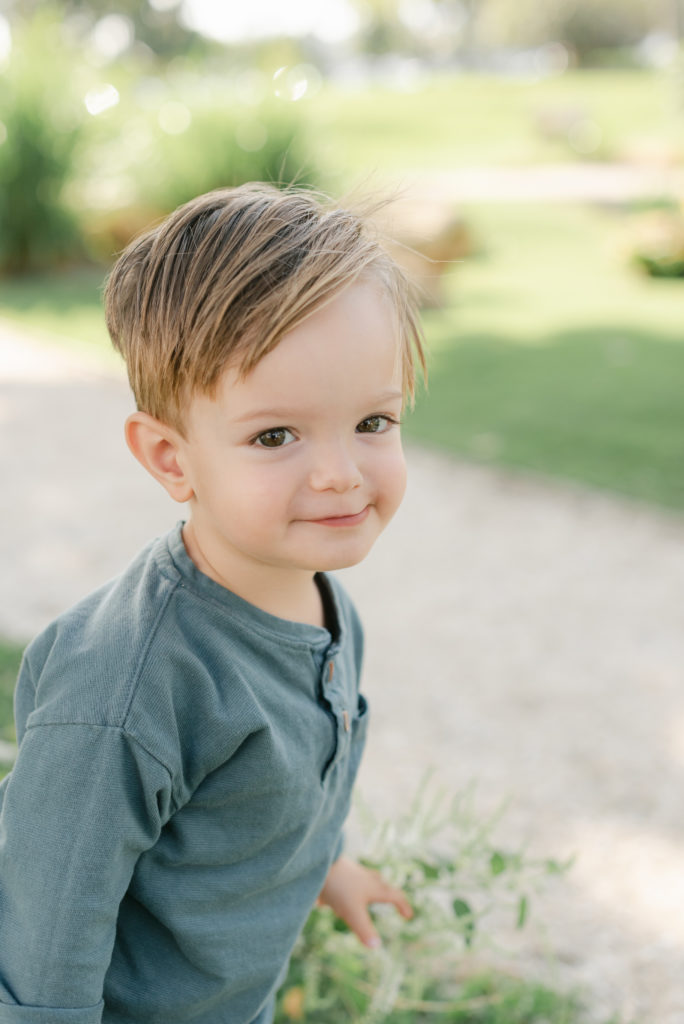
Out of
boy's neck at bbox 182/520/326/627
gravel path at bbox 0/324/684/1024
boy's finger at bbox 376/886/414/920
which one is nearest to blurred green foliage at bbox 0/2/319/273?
gravel path at bbox 0/324/684/1024

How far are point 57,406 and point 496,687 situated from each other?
3819 millimetres

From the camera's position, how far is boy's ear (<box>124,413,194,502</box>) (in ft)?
3.81

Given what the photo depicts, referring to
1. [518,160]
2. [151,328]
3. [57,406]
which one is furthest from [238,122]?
[518,160]

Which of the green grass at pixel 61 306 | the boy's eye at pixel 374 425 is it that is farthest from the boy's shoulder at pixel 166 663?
the green grass at pixel 61 306

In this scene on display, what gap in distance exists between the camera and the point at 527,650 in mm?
3379

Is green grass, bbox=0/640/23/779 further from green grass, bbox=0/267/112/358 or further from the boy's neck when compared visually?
green grass, bbox=0/267/112/358

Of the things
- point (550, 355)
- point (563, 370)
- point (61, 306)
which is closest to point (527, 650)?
point (563, 370)

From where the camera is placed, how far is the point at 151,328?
3.70ft

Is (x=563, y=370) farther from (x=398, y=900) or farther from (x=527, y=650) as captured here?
(x=398, y=900)

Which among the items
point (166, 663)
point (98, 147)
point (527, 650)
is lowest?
point (527, 650)

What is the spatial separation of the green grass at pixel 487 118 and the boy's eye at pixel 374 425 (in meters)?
15.0

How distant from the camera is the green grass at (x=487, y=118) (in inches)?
787

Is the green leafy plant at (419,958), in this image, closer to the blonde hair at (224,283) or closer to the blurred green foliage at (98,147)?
the blonde hair at (224,283)

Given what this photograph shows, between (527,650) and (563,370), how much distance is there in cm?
362
